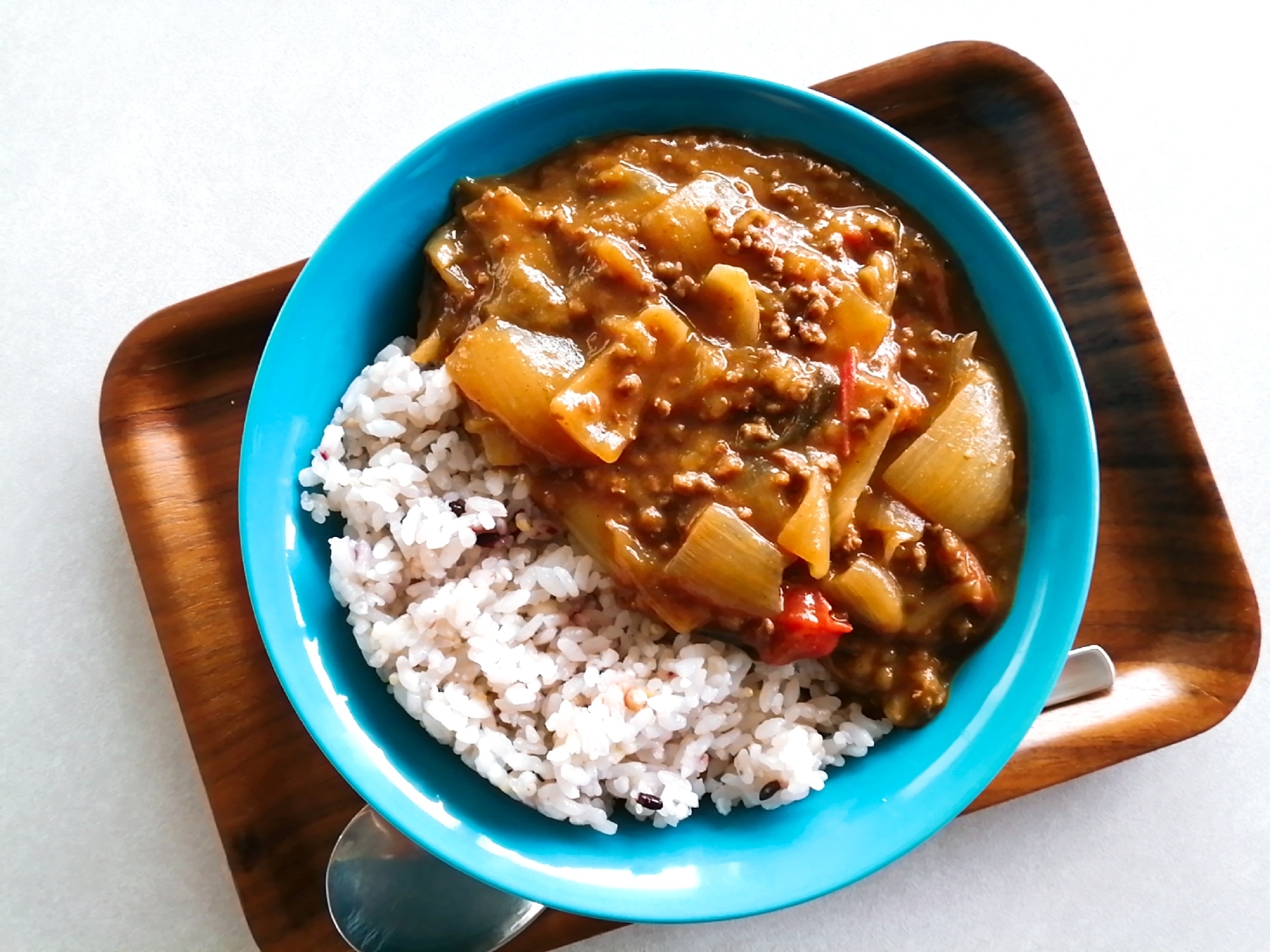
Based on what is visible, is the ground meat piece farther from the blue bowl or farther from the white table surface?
the white table surface

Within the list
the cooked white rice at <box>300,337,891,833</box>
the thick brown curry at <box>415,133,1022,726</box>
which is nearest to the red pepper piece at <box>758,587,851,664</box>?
the thick brown curry at <box>415,133,1022,726</box>

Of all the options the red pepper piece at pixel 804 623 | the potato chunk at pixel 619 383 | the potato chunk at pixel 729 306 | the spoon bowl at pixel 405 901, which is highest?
the potato chunk at pixel 729 306

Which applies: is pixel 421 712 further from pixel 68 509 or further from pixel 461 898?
pixel 68 509

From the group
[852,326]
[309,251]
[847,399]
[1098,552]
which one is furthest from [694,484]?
[309,251]

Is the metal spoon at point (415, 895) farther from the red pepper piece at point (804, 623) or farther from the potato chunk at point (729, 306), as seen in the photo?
the potato chunk at point (729, 306)

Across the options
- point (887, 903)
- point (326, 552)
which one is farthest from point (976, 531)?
point (326, 552)

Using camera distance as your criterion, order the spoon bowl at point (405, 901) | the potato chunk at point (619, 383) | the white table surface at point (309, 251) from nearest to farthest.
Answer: the potato chunk at point (619, 383) → the spoon bowl at point (405, 901) → the white table surface at point (309, 251)

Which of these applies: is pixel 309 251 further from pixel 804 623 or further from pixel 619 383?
pixel 804 623

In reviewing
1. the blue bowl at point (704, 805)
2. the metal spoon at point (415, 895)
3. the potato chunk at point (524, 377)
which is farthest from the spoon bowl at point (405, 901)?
the potato chunk at point (524, 377)
